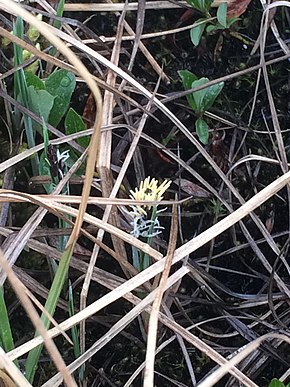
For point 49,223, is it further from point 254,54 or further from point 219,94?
point 254,54

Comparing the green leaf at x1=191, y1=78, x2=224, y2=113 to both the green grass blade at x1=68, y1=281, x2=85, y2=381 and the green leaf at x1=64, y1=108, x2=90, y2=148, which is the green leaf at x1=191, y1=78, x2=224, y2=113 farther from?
the green grass blade at x1=68, y1=281, x2=85, y2=381

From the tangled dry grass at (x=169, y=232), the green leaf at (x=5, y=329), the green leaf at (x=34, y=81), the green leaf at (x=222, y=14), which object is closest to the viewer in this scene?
the green leaf at (x=5, y=329)

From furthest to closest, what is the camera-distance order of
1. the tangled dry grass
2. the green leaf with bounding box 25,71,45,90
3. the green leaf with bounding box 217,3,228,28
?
the green leaf with bounding box 217,3,228,28
the green leaf with bounding box 25,71,45,90
the tangled dry grass

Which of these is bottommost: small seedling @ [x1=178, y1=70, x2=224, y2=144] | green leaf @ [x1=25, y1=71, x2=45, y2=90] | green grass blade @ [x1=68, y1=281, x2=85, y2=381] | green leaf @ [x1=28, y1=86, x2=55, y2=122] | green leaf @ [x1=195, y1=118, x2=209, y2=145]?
green grass blade @ [x1=68, y1=281, x2=85, y2=381]

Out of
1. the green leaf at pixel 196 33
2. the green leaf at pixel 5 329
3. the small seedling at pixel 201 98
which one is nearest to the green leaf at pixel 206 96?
the small seedling at pixel 201 98

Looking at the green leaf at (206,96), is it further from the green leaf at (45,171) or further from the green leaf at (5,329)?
the green leaf at (5,329)

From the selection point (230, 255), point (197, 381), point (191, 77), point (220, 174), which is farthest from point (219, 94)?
point (197, 381)

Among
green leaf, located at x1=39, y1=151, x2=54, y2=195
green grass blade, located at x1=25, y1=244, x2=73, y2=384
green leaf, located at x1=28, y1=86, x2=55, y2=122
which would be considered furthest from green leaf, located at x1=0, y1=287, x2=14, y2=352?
green leaf, located at x1=28, y1=86, x2=55, y2=122
